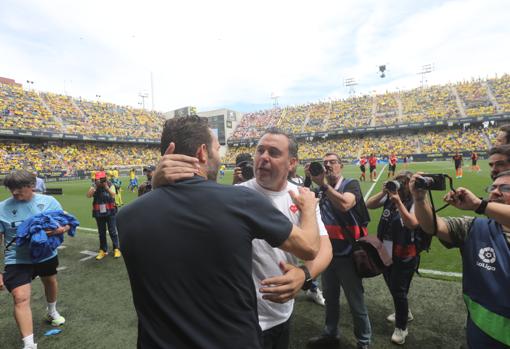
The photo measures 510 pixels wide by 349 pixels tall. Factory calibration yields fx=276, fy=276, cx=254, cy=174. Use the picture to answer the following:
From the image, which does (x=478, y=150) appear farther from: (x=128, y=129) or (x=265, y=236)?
(x=128, y=129)

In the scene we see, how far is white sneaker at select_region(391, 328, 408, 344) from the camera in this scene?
339 centimetres

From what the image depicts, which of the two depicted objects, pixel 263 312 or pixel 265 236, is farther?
pixel 263 312

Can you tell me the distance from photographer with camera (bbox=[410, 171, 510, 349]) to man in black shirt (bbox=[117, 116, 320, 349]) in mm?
1438

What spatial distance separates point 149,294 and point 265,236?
0.63m

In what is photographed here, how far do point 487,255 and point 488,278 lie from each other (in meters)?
0.16

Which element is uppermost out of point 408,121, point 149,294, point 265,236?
point 408,121

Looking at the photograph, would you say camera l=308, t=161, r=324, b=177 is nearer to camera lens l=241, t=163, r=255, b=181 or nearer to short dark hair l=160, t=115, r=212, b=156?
camera lens l=241, t=163, r=255, b=181

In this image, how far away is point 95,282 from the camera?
218 inches

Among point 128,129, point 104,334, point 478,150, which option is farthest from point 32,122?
point 478,150

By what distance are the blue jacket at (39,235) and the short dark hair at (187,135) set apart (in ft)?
10.1

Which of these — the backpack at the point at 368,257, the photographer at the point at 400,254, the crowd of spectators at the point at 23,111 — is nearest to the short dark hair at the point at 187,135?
the backpack at the point at 368,257

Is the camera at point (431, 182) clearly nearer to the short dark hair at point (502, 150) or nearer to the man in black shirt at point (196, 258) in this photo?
the short dark hair at point (502, 150)

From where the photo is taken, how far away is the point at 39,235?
11.4 feet

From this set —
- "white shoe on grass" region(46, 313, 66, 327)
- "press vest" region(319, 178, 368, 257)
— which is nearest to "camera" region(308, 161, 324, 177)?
"press vest" region(319, 178, 368, 257)
